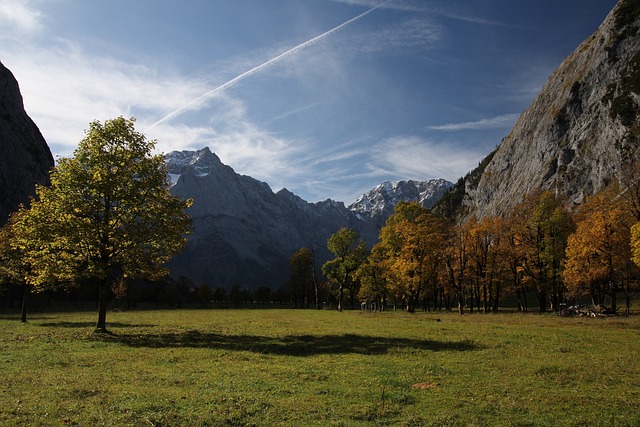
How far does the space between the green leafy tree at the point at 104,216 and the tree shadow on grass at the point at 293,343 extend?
5779 mm

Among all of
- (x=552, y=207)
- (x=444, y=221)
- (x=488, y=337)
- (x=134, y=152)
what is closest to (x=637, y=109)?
(x=552, y=207)

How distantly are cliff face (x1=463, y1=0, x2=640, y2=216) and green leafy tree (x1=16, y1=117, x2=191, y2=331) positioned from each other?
120 metres

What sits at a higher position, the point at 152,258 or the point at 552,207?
the point at 552,207

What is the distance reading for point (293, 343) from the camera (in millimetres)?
28031

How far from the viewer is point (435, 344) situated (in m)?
26.5

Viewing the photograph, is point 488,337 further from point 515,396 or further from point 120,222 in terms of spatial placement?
point 120,222

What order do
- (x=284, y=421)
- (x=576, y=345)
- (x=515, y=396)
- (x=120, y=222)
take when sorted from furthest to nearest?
(x=120, y=222), (x=576, y=345), (x=515, y=396), (x=284, y=421)

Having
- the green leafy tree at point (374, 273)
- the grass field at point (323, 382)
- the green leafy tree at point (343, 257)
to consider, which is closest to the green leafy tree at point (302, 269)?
the green leafy tree at point (343, 257)

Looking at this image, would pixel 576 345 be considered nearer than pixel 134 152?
Yes

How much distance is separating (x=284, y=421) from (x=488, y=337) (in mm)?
22258

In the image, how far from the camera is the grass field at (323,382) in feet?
39.2

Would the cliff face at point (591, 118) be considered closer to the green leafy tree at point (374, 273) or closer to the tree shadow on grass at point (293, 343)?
the green leafy tree at point (374, 273)

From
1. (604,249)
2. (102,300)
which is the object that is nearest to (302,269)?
(604,249)

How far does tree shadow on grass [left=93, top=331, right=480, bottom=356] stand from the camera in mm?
24812
